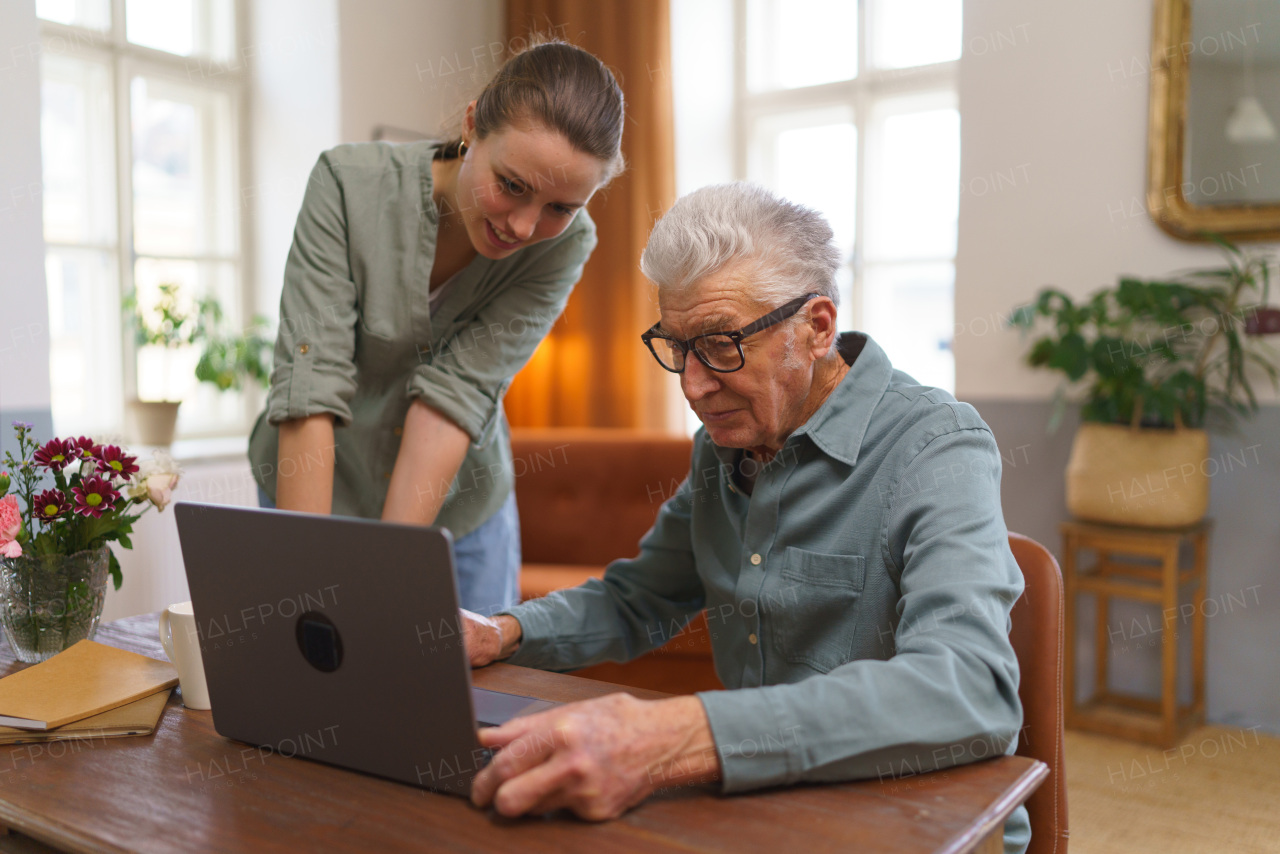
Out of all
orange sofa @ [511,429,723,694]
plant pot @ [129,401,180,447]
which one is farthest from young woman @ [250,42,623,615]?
plant pot @ [129,401,180,447]

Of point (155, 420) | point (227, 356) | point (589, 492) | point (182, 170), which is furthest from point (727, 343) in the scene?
point (182, 170)

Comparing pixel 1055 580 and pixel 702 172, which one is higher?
pixel 702 172

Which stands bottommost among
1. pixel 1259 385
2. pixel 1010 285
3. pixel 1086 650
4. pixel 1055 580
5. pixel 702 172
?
pixel 1086 650

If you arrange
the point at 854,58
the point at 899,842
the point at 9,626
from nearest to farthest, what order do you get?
the point at 899,842 → the point at 9,626 → the point at 854,58

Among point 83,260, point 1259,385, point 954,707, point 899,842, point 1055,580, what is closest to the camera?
point 899,842

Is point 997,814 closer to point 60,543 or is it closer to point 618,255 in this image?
point 60,543

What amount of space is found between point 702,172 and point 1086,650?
100 inches

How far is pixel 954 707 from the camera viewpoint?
2.77 feet

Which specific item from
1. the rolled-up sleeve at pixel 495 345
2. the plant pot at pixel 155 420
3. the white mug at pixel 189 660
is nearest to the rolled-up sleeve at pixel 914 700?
the white mug at pixel 189 660

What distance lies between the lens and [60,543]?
4.21 feet

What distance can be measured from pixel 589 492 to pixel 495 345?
1.86 metres

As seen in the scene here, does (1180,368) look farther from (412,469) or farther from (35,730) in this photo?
(35,730)

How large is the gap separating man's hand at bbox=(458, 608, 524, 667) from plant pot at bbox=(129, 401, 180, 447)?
2502mm

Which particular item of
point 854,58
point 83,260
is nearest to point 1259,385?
point 854,58
